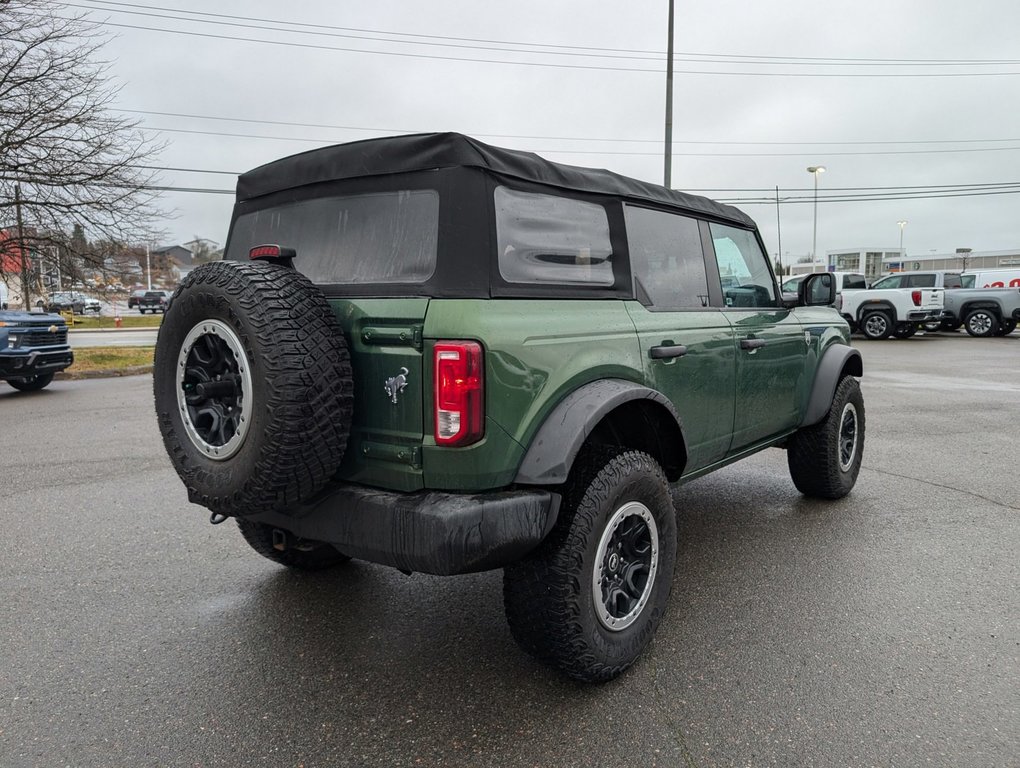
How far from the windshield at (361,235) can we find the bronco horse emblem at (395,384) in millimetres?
354

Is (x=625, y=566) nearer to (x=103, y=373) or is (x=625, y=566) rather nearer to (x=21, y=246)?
(x=103, y=373)

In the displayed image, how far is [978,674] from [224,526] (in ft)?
13.3

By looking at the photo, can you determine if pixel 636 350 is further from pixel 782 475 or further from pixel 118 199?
pixel 118 199

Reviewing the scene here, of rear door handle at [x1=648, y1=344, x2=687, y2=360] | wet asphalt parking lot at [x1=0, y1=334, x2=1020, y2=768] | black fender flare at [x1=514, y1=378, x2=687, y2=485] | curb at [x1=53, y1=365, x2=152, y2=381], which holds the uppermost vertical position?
rear door handle at [x1=648, y1=344, x2=687, y2=360]

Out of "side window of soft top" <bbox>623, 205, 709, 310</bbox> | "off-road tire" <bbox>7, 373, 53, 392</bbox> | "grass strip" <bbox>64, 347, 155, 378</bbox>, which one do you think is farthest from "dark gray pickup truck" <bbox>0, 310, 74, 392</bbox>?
"side window of soft top" <bbox>623, 205, 709, 310</bbox>

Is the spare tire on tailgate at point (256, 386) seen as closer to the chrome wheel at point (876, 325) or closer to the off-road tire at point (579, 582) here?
the off-road tire at point (579, 582)

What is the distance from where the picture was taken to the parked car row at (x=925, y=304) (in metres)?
19.9

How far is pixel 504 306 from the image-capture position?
2.38m

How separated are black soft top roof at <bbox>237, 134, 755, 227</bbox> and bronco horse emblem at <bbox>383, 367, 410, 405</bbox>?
77cm

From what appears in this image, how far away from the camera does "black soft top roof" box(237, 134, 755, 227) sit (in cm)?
245

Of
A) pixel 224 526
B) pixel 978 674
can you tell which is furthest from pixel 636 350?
pixel 224 526

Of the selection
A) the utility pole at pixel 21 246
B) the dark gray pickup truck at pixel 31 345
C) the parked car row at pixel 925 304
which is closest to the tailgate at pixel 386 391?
the dark gray pickup truck at pixel 31 345

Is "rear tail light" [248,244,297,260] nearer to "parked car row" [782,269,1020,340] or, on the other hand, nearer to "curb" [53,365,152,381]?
"curb" [53,365,152,381]

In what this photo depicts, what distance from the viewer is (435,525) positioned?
217cm
